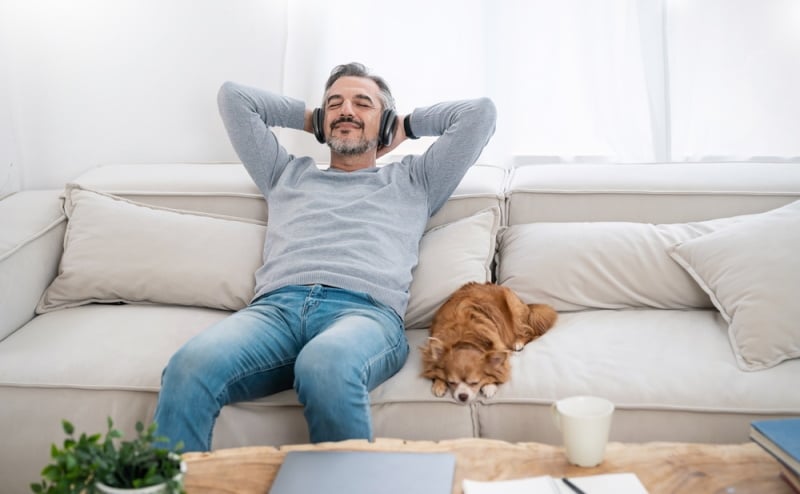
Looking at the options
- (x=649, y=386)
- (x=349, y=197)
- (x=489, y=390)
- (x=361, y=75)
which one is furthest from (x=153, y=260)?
(x=649, y=386)

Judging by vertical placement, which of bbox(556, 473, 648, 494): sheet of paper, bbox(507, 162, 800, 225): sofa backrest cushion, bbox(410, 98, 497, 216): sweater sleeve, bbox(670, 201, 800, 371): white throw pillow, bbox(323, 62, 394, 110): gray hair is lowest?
bbox(556, 473, 648, 494): sheet of paper

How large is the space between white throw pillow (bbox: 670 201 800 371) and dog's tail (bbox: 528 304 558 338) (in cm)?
39

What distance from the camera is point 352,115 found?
8.00 ft

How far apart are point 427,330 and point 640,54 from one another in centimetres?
131

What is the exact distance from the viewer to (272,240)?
236 cm

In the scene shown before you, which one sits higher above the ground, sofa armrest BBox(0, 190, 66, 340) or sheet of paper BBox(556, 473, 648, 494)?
sofa armrest BBox(0, 190, 66, 340)

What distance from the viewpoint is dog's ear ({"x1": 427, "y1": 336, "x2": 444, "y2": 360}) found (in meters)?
1.96

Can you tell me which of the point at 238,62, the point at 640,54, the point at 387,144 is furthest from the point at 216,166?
the point at 640,54

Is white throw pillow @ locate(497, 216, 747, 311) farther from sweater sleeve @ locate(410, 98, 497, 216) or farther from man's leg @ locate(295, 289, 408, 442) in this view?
man's leg @ locate(295, 289, 408, 442)

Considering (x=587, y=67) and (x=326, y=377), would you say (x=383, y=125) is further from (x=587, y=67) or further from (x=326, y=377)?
(x=326, y=377)

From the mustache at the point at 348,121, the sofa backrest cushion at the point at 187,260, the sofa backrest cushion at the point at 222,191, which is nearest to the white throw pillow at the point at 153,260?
the sofa backrest cushion at the point at 187,260

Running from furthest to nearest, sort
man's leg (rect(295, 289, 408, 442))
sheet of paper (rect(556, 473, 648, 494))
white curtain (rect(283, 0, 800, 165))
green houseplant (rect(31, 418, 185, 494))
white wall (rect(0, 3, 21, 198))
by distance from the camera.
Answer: white wall (rect(0, 3, 21, 198)) → white curtain (rect(283, 0, 800, 165)) → man's leg (rect(295, 289, 408, 442)) → sheet of paper (rect(556, 473, 648, 494)) → green houseplant (rect(31, 418, 185, 494))

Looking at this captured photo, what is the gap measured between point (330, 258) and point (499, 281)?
0.53 metres

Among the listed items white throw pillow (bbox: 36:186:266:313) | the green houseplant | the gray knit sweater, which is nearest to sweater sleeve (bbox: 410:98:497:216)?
the gray knit sweater
